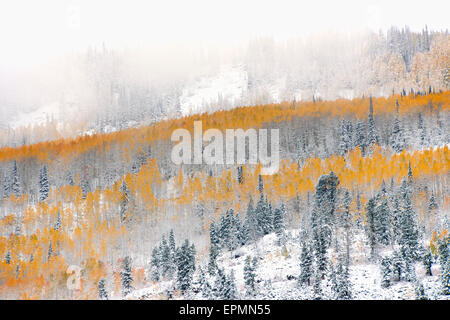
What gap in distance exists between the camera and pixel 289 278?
60.6 m

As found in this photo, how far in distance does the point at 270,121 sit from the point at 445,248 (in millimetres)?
115489

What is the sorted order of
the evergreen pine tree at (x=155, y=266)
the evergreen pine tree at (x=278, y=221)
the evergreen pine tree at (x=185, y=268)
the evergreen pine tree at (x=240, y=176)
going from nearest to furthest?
the evergreen pine tree at (x=185, y=268) → the evergreen pine tree at (x=155, y=266) → the evergreen pine tree at (x=278, y=221) → the evergreen pine tree at (x=240, y=176)

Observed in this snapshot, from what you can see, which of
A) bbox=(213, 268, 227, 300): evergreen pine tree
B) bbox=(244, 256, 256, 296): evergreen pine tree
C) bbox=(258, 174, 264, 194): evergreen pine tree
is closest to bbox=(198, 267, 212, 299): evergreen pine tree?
bbox=(213, 268, 227, 300): evergreen pine tree

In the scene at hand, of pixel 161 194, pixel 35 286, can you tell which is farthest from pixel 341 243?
pixel 161 194

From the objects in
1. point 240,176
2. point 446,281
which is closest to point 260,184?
point 240,176

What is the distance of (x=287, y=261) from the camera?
220 ft

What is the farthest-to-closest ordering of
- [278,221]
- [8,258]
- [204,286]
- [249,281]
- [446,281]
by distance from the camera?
[8,258] → [278,221] → [204,286] → [249,281] → [446,281]

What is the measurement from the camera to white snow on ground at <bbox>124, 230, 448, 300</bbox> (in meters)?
50.5

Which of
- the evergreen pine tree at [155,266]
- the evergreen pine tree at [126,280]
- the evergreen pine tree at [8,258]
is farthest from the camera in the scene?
the evergreen pine tree at [8,258]

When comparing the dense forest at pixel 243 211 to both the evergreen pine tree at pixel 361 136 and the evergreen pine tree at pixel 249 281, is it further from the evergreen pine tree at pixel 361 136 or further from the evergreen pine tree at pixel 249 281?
the evergreen pine tree at pixel 361 136

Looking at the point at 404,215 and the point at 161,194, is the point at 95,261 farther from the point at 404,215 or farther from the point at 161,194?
the point at 404,215

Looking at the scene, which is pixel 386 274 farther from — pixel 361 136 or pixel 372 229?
pixel 361 136

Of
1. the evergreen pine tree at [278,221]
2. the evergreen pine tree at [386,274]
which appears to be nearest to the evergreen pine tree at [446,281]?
the evergreen pine tree at [386,274]

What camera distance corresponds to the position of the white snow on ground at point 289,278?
50.5 m
